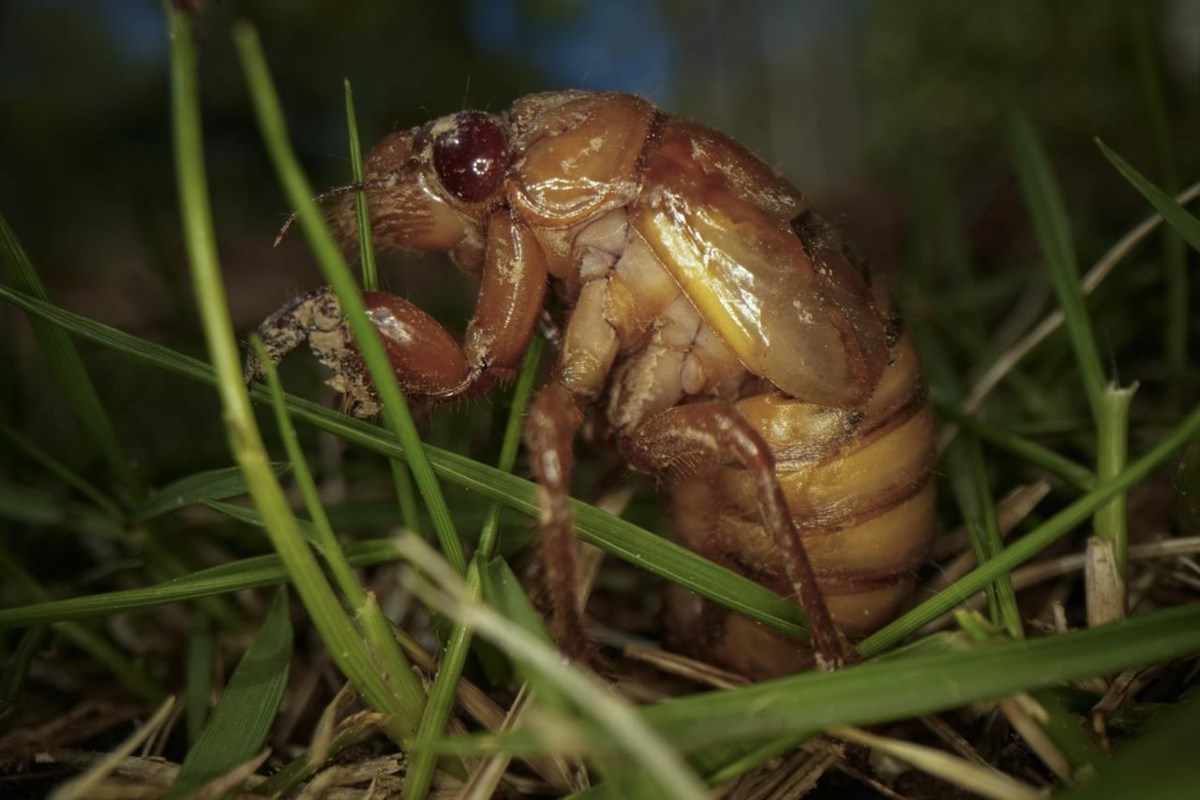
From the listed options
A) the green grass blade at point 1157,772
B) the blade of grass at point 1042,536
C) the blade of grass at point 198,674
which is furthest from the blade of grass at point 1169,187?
the blade of grass at point 198,674

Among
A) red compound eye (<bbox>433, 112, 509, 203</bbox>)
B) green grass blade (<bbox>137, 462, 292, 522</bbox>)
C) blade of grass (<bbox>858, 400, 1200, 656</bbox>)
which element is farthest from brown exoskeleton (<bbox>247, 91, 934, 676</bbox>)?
blade of grass (<bbox>858, 400, 1200, 656</bbox>)

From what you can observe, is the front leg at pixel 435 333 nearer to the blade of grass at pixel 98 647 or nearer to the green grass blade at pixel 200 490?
the green grass blade at pixel 200 490

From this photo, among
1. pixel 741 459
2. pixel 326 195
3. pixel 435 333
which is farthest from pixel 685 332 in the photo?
pixel 326 195

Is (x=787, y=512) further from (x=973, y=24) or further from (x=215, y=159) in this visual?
(x=215, y=159)

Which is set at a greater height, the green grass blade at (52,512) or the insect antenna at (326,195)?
the insect antenna at (326,195)

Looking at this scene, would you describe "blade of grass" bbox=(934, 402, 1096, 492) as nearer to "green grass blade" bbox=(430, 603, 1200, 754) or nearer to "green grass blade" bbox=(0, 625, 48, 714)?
"green grass blade" bbox=(430, 603, 1200, 754)

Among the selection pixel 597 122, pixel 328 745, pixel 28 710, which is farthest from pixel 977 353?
pixel 28 710
